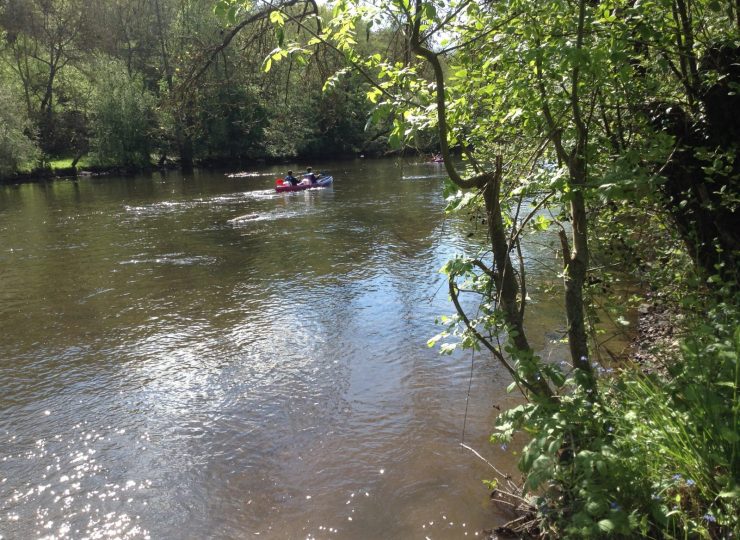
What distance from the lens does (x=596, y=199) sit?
3471mm

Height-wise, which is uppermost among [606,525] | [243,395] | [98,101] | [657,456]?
[98,101]

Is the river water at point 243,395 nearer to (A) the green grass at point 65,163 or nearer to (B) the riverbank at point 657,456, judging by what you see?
(B) the riverbank at point 657,456

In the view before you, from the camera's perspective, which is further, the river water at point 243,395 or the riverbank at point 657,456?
the river water at point 243,395

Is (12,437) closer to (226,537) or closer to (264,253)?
(226,537)

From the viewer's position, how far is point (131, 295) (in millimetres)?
10594

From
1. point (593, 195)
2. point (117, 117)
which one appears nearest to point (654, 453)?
point (593, 195)

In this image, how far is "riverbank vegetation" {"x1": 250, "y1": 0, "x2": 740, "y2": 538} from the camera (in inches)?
100

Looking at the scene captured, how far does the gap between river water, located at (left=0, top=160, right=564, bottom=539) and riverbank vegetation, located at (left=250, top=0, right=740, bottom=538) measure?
2.22ft

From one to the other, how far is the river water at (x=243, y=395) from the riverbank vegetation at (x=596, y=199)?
677mm

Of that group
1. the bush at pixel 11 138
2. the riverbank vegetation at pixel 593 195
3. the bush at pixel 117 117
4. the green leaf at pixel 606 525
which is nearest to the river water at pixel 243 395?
the riverbank vegetation at pixel 593 195

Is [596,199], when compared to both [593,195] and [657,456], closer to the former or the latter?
[593,195]

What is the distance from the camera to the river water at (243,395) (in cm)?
449

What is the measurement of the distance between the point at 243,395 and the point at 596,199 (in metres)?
4.61

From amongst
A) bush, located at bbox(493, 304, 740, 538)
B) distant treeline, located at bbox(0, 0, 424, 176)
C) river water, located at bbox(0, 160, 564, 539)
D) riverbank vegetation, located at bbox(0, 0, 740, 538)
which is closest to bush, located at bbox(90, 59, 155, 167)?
distant treeline, located at bbox(0, 0, 424, 176)
